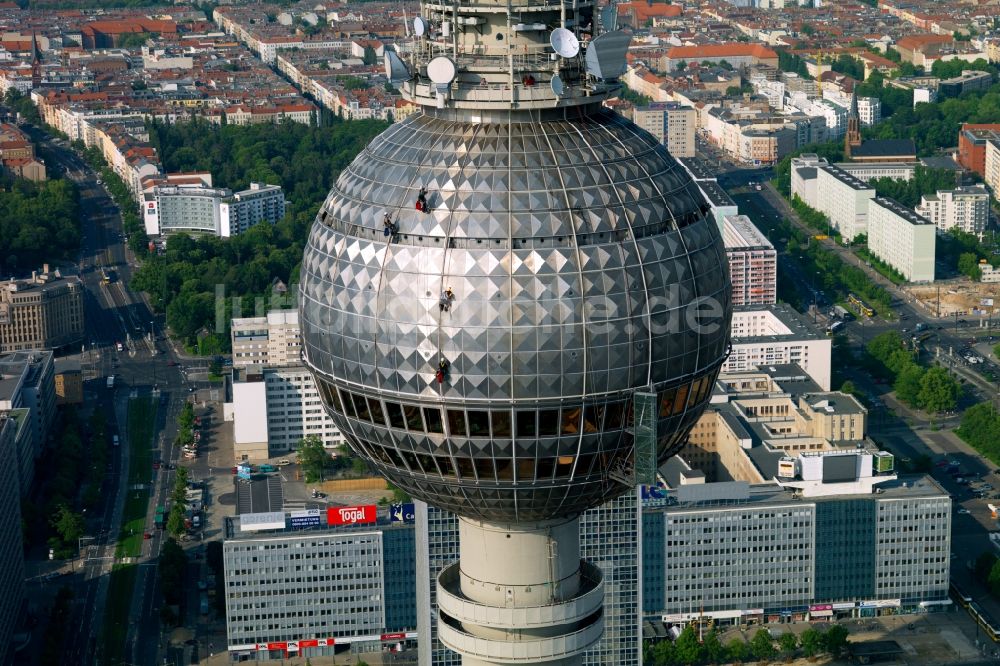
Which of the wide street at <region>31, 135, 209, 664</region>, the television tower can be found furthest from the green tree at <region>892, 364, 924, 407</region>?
the television tower

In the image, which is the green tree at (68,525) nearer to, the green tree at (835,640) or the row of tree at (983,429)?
the green tree at (835,640)

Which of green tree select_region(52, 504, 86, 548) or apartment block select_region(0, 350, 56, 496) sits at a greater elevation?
apartment block select_region(0, 350, 56, 496)

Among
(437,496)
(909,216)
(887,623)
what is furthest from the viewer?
(909,216)

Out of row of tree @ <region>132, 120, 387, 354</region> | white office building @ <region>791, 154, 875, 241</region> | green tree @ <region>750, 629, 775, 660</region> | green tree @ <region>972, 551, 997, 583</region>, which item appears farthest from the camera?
white office building @ <region>791, 154, 875, 241</region>

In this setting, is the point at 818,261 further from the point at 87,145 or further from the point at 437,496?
the point at 437,496

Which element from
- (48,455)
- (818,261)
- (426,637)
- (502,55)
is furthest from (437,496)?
(818,261)

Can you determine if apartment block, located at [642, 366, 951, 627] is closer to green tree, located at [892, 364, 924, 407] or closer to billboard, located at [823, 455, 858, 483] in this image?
billboard, located at [823, 455, 858, 483]

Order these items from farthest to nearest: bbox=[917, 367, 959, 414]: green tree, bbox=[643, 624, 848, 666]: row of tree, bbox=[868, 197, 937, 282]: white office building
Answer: bbox=[868, 197, 937, 282]: white office building
bbox=[917, 367, 959, 414]: green tree
bbox=[643, 624, 848, 666]: row of tree
